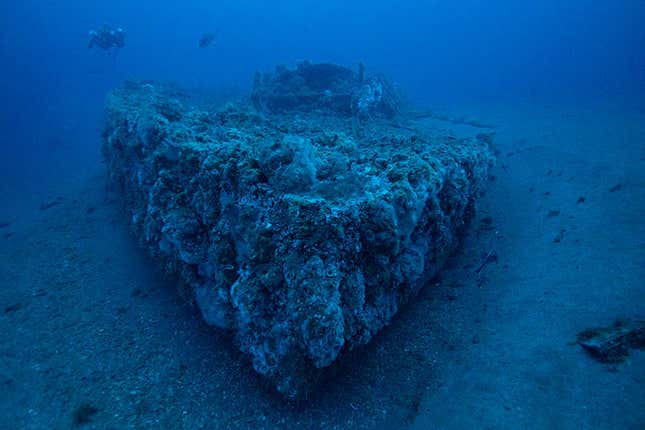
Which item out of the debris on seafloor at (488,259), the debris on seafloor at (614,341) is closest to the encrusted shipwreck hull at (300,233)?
the debris on seafloor at (488,259)

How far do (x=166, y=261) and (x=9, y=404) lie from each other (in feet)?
12.5

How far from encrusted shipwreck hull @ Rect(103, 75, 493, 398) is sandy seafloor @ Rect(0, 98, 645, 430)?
902mm

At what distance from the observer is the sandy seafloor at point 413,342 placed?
4.87 meters

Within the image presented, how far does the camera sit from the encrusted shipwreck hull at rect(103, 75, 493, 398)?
4.64 meters

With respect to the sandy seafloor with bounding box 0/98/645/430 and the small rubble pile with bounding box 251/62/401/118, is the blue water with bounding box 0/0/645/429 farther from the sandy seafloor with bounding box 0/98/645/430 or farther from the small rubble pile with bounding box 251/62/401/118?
the small rubble pile with bounding box 251/62/401/118

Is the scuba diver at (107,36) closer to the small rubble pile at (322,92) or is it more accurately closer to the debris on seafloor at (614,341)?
the small rubble pile at (322,92)

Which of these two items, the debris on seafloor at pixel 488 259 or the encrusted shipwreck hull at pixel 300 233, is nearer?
the encrusted shipwreck hull at pixel 300 233

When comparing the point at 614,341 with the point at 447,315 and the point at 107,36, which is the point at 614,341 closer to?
the point at 447,315

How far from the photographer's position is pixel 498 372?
5.24 meters

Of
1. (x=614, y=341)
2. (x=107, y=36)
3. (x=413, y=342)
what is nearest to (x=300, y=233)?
(x=413, y=342)

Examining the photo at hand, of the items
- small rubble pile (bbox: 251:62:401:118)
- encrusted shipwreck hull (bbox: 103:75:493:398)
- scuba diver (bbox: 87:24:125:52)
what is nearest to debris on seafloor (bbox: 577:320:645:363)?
encrusted shipwreck hull (bbox: 103:75:493:398)

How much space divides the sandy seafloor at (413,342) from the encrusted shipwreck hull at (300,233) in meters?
0.90

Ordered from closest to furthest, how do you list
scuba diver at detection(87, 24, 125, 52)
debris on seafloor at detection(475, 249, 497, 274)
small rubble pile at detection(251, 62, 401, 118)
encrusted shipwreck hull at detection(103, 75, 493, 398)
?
encrusted shipwreck hull at detection(103, 75, 493, 398), debris on seafloor at detection(475, 249, 497, 274), small rubble pile at detection(251, 62, 401, 118), scuba diver at detection(87, 24, 125, 52)

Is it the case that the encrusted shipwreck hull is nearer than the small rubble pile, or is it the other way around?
the encrusted shipwreck hull
